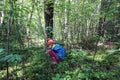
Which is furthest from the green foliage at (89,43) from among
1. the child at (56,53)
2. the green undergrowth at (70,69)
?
the child at (56,53)

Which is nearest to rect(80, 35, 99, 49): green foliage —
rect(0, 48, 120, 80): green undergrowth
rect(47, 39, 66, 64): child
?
rect(0, 48, 120, 80): green undergrowth

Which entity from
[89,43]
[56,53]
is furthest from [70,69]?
[89,43]

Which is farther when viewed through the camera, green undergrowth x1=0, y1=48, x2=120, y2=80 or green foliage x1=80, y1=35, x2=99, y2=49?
green foliage x1=80, y1=35, x2=99, y2=49

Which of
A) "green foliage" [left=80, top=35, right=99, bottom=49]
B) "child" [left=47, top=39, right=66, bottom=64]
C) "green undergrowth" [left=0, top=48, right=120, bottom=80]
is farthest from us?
"green foliage" [left=80, top=35, right=99, bottom=49]

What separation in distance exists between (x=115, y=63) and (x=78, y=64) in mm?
1860

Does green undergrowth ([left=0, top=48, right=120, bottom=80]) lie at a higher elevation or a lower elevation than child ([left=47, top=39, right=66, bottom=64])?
lower

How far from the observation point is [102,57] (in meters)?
7.13

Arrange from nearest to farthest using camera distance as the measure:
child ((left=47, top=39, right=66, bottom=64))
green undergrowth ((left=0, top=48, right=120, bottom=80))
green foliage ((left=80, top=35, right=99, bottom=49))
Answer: green undergrowth ((left=0, top=48, right=120, bottom=80)) → child ((left=47, top=39, right=66, bottom=64)) → green foliage ((left=80, top=35, right=99, bottom=49))

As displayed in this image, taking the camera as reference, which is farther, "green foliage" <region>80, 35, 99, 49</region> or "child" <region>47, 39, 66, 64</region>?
"green foliage" <region>80, 35, 99, 49</region>

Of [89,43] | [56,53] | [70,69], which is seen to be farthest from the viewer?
[89,43]

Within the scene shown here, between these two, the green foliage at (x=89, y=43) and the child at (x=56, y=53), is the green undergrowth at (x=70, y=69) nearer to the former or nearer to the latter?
the child at (x=56, y=53)

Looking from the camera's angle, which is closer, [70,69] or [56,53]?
[70,69]

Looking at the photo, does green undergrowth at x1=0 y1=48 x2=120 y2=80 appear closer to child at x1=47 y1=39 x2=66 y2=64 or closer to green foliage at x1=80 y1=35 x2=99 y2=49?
child at x1=47 y1=39 x2=66 y2=64

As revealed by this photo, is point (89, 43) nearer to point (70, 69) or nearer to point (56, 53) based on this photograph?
point (56, 53)
